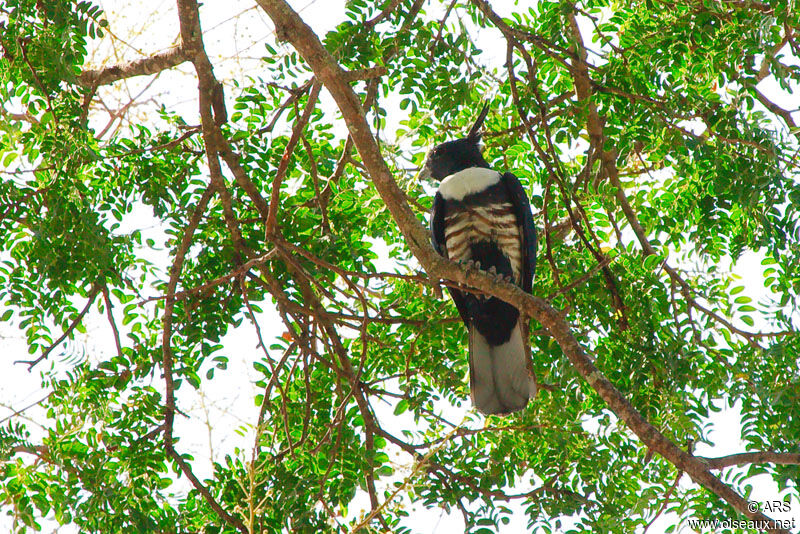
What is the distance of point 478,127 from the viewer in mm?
4355

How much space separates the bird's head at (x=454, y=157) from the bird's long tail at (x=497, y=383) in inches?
42.3

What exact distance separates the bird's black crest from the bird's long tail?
1152mm

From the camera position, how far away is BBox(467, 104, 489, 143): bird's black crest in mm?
4199

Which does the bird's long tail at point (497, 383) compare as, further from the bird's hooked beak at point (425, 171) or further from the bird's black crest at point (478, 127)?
the bird's black crest at point (478, 127)

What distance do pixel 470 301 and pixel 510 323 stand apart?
10.5 inches

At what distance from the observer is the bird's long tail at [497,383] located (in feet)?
12.3

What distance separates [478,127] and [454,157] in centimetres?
24

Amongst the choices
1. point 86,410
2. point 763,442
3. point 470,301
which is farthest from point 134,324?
Result: point 763,442

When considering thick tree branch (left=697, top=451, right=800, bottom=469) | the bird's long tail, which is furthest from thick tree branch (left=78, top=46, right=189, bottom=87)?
thick tree branch (left=697, top=451, right=800, bottom=469)

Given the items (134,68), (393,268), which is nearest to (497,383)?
(393,268)

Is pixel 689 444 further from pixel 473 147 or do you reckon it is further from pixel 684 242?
pixel 473 147

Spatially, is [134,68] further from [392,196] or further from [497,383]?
[497,383]

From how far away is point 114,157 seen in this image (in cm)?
362

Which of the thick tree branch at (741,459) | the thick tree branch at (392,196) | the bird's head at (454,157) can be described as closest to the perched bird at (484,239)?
the bird's head at (454,157)
